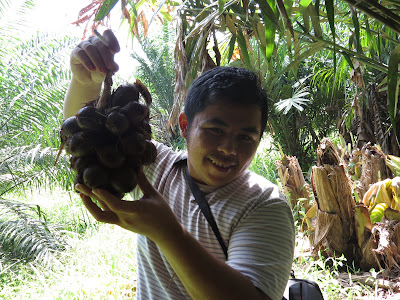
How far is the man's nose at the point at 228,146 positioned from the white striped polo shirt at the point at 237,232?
0.12 m

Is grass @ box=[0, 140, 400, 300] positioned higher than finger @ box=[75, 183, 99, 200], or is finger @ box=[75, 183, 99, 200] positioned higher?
finger @ box=[75, 183, 99, 200]

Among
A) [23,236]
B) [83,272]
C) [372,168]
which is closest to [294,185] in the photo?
[372,168]

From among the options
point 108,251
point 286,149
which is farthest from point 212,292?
point 286,149

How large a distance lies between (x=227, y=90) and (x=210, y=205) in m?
0.28

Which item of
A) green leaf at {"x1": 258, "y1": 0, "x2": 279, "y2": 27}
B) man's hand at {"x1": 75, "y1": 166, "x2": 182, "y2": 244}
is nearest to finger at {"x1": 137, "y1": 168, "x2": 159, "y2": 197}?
man's hand at {"x1": 75, "y1": 166, "x2": 182, "y2": 244}

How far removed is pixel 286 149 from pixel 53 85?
3.59m

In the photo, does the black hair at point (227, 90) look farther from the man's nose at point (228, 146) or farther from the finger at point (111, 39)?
the finger at point (111, 39)

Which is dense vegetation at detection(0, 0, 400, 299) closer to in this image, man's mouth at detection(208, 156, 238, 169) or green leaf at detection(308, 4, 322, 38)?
green leaf at detection(308, 4, 322, 38)

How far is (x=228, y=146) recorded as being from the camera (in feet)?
2.85

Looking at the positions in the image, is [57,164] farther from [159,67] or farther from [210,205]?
[159,67]

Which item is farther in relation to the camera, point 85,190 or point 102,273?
point 102,273

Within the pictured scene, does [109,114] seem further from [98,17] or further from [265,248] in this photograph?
[265,248]

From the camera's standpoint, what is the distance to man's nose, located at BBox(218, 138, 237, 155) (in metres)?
0.87

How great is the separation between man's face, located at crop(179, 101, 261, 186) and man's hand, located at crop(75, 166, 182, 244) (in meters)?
0.21
